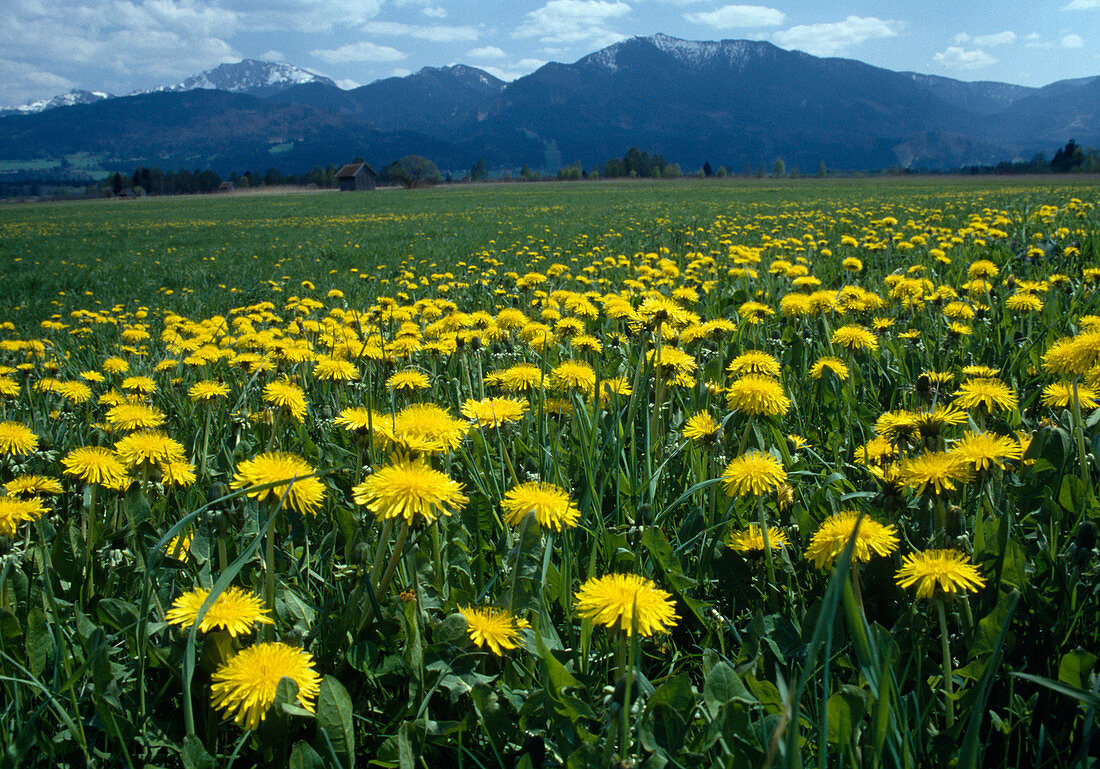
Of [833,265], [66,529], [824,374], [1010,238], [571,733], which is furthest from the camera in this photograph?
[1010,238]

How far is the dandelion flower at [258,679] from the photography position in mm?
951

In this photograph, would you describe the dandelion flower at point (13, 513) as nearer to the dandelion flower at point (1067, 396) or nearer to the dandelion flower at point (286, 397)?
the dandelion flower at point (286, 397)

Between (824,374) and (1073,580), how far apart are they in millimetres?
1391

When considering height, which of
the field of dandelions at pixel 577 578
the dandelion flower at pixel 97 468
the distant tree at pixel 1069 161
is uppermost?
the distant tree at pixel 1069 161

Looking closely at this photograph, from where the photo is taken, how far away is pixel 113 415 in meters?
1.99

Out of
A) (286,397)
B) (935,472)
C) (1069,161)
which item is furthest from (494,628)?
(1069,161)

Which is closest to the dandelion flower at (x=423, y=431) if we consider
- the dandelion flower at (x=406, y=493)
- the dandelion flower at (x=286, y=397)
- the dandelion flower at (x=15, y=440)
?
the dandelion flower at (x=406, y=493)

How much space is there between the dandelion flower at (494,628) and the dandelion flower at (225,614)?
1.13 feet

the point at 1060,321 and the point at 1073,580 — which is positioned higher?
the point at 1060,321

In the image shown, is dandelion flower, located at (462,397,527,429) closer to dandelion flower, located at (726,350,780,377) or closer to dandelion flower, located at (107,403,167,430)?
dandelion flower, located at (726,350,780,377)

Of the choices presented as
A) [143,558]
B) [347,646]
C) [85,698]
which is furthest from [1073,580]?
Answer: [143,558]

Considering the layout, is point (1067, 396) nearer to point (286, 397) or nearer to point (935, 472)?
point (935, 472)

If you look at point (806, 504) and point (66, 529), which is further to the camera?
point (806, 504)

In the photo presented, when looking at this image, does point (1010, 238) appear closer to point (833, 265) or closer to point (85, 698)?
point (833, 265)
